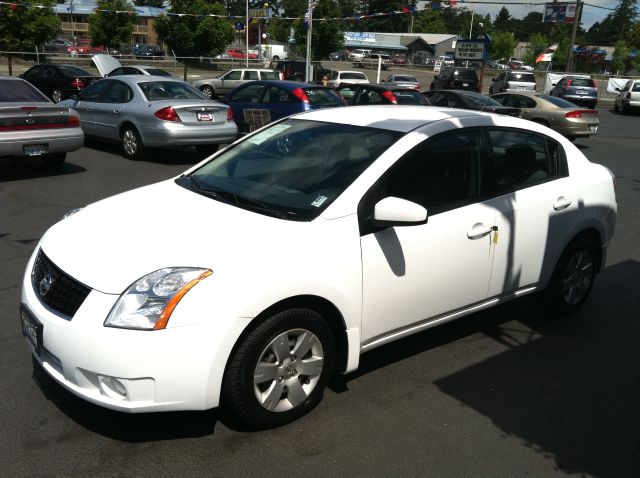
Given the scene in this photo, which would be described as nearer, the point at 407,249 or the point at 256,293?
the point at 256,293

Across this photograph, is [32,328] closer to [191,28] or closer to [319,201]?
[319,201]

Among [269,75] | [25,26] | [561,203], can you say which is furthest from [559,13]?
[561,203]

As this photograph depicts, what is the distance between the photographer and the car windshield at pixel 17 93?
9.06 m

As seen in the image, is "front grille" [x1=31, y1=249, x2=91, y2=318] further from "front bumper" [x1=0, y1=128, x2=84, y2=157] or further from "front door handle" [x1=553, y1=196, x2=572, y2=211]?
"front bumper" [x1=0, y1=128, x2=84, y2=157]

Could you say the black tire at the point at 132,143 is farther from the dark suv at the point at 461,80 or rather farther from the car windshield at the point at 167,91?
the dark suv at the point at 461,80

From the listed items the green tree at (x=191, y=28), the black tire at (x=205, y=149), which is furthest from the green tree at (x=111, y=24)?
the black tire at (x=205, y=149)

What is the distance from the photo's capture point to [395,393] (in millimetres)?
3785

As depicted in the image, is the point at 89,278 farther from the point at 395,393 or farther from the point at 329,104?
the point at 329,104

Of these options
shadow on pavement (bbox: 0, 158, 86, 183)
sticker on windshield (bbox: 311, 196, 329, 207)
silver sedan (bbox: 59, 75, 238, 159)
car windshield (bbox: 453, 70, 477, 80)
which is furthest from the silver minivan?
sticker on windshield (bbox: 311, 196, 329, 207)

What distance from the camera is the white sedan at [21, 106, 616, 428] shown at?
2910 mm

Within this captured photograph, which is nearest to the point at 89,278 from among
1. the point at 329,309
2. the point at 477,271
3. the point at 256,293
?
the point at 256,293

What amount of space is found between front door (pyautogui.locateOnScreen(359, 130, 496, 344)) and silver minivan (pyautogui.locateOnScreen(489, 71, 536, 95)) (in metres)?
30.9

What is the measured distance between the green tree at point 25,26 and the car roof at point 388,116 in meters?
25.0

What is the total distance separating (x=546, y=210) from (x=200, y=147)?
9.18 meters
